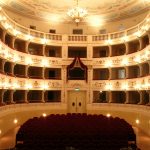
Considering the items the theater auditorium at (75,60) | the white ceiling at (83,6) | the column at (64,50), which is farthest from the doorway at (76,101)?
the white ceiling at (83,6)

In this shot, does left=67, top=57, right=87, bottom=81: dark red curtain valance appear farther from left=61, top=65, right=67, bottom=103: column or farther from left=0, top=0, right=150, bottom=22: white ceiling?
left=0, top=0, right=150, bottom=22: white ceiling

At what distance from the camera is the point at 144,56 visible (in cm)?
2541

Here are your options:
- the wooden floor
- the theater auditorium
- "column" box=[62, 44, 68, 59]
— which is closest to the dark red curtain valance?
the theater auditorium

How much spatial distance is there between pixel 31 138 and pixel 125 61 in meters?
17.5

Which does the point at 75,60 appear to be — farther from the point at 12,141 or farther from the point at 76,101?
the point at 12,141

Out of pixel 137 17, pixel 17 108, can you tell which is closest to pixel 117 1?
pixel 137 17

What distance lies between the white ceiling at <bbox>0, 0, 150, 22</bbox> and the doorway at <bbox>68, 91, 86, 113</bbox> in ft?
31.0

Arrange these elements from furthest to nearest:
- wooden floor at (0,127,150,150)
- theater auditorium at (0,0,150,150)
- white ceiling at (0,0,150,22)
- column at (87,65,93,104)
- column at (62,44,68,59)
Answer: column at (62,44,68,59)
column at (87,65,93,104)
white ceiling at (0,0,150,22)
theater auditorium at (0,0,150,150)
wooden floor at (0,127,150,150)

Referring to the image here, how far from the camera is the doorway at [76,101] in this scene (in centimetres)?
3175

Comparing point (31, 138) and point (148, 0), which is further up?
point (148, 0)

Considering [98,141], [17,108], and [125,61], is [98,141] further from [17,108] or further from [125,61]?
[125,61]

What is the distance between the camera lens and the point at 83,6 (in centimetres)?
2872

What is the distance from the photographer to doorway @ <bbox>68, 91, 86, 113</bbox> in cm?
3175

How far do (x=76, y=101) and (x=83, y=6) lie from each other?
11335 mm
